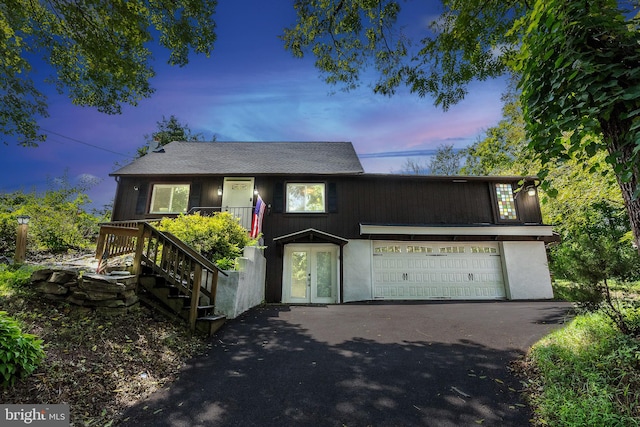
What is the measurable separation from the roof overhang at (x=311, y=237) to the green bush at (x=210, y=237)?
2.60m

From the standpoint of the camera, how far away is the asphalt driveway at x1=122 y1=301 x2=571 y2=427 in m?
2.52

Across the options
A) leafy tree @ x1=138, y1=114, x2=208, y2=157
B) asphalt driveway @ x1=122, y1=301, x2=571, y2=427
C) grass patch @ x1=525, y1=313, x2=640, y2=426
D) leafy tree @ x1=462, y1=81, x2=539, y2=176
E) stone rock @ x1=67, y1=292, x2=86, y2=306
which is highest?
leafy tree @ x1=138, y1=114, x2=208, y2=157

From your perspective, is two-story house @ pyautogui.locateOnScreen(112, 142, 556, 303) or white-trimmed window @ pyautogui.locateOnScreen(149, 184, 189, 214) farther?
white-trimmed window @ pyautogui.locateOnScreen(149, 184, 189, 214)

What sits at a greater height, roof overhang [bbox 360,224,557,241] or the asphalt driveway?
roof overhang [bbox 360,224,557,241]

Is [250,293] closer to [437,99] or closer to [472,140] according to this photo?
[437,99]

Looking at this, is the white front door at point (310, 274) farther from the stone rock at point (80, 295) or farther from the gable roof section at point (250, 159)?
the stone rock at point (80, 295)

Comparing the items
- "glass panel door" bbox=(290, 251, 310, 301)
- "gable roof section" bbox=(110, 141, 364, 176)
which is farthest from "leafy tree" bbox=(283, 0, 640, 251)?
"glass panel door" bbox=(290, 251, 310, 301)

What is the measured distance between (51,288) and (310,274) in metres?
7.29

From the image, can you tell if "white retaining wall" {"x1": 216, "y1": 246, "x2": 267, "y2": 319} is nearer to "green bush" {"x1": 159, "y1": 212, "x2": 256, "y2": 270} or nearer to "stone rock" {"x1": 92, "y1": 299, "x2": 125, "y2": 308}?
"green bush" {"x1": 159, "y1": 212, "x2": 256, "y2": 270}

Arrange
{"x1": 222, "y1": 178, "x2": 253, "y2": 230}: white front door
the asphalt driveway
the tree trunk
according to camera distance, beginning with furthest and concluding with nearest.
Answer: {"x1": 222, "y1": 178, "x2": 253, "y2": 230}: white front door
the asphalt driveway
the tree trunk

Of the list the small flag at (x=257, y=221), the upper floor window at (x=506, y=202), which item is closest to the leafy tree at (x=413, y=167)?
the upper floor window at (x=506, y=202)

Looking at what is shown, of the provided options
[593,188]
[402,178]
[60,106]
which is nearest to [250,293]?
[60,106]

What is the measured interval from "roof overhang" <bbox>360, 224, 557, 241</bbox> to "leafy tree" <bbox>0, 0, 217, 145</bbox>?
25.6ft

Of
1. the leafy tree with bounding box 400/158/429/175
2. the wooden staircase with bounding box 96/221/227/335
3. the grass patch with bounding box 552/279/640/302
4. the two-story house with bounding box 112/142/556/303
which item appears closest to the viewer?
the grass patch with bounding box 552/279/640/302
